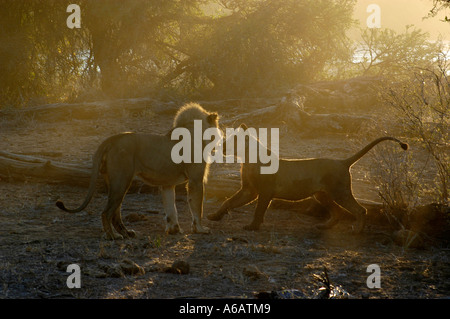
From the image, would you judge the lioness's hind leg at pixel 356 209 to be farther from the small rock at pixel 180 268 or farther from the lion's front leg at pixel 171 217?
the small rock at pixel 180 268

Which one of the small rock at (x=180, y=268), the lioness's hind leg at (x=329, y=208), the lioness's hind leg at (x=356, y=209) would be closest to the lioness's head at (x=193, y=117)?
the lioness's hind leg at (x=329, y=208)

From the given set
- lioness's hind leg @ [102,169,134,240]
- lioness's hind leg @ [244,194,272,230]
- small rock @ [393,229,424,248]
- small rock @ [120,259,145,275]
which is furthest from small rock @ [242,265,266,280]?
small rock @ [393,229,424,248]

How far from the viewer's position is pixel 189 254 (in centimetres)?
600

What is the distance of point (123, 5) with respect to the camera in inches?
586

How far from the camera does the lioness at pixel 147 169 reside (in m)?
6.51

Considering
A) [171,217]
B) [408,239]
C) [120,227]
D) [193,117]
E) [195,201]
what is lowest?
[408,239]

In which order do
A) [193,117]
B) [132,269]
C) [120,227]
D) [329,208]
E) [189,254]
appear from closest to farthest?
[132,269] < [189,254] < [120,227] < [193,117] < [329,208]

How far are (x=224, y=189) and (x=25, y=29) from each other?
28.4 ft

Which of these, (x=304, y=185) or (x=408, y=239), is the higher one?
(x=304, y=185)

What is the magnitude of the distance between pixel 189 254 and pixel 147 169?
1311mm

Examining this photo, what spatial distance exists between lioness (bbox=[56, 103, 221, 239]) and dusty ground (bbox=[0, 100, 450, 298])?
0.80 ft

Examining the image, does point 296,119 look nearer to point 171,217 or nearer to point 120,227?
point 171,217

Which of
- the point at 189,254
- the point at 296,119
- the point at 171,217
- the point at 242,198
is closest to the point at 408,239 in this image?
the point at 242,198

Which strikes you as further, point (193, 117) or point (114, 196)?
point (193, 117)
